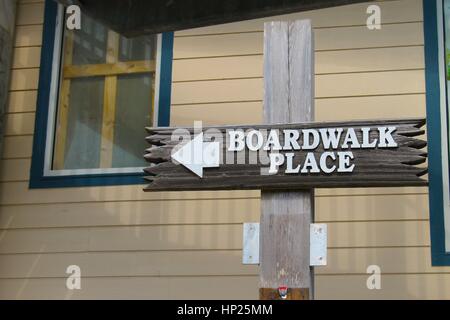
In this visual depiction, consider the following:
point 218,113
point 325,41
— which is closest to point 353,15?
point 325,41

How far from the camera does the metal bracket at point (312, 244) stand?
3.14m

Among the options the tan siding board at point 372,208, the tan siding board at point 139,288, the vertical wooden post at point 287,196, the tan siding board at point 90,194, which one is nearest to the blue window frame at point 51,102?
the tan siding board at point 90,194

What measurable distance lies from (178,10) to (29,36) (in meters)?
2.45

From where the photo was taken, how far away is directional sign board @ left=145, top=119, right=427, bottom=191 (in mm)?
3154

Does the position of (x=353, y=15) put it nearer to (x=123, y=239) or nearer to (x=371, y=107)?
(x=371, y=107)

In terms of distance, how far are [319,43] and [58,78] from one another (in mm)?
2164

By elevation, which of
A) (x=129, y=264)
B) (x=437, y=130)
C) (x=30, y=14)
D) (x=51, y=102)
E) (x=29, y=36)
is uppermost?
(x=30, y=14)

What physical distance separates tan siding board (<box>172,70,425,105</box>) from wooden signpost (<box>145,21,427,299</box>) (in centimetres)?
202

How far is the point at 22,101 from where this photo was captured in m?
5.89

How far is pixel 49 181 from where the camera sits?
5695 millimetres

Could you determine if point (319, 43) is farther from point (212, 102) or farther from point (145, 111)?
point (145, 111)

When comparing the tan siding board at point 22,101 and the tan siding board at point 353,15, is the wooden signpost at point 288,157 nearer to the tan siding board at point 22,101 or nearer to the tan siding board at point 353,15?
the tan siding board at point 353,15

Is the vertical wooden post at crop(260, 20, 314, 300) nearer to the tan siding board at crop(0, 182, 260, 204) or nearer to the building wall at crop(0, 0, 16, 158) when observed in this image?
the tan siding board at crop(0, 182, 260, 204)

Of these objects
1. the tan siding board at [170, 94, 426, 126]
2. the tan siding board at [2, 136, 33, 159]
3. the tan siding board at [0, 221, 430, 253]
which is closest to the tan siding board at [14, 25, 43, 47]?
the tan siding board at [2, 136, 33, 159]
